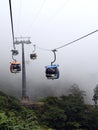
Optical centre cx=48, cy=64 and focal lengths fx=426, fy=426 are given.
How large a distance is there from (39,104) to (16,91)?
9425 centimetres

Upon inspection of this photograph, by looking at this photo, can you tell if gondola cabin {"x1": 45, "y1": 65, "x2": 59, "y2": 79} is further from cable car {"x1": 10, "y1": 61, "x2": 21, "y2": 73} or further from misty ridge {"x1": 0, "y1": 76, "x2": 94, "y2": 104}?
misty ridge {"x1": 0, "y1": 76, "x2": 94, "y2": 104}

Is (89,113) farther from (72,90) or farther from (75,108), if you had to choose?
(72,90)

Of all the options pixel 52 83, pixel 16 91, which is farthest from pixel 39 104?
pixel 52 83

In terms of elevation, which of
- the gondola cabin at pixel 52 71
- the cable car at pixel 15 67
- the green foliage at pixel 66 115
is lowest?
the green foliage at pixel 66 115

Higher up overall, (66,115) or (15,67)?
(15,67)

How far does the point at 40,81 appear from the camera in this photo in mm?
183375

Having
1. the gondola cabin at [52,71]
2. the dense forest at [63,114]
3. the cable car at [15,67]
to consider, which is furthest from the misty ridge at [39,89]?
the gondola cabin at [52,71]

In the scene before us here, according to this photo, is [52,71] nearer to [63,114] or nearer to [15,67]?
[15,67]

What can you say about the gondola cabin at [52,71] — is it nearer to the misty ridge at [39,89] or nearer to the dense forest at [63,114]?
the dense forest at [63,114]

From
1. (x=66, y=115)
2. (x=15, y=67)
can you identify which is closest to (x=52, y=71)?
(x=15, y=67)

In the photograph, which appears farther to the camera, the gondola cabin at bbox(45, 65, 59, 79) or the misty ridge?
the misty ridge

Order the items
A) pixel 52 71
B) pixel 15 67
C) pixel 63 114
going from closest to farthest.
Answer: pixel 52 71 < pixel 15 67 < pixel 63 114

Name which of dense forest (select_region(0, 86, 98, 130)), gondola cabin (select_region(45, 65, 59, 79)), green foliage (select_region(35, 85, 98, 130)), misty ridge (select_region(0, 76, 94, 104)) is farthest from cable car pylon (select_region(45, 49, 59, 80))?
misty ridge (select_region(0, 76, 94, 104))

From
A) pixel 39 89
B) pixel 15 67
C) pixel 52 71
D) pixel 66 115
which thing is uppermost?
pixel 15 67
